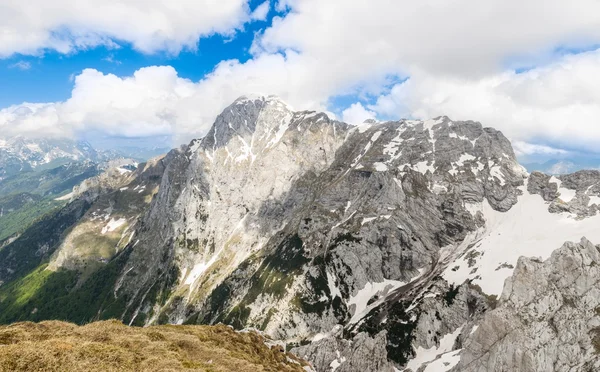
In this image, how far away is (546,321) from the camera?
108625 mm

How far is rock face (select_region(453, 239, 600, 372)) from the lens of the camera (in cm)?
10069

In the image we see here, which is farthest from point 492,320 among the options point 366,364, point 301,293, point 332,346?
point 301,293

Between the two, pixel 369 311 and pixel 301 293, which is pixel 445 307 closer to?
pixel 369 311

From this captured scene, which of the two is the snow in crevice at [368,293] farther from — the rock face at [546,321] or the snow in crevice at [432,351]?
the rock face at [546,321]

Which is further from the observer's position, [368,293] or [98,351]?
[368,293]

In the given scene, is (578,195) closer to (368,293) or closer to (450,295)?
(450,295)

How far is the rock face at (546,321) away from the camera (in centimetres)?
10069

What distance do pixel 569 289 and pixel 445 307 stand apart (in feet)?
154

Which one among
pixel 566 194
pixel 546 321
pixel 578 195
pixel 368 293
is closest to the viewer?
pixel 546 321

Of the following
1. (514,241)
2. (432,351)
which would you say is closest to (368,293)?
(432,351)

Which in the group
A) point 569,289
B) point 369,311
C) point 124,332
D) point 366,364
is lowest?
point 366,364

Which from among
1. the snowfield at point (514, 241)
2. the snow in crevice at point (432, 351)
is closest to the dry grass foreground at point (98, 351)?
the snow in crevice at point (432, 351)

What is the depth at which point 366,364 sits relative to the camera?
142m

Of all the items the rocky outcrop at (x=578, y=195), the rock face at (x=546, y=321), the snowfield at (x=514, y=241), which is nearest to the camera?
the rock face at (x=546, y=321)
